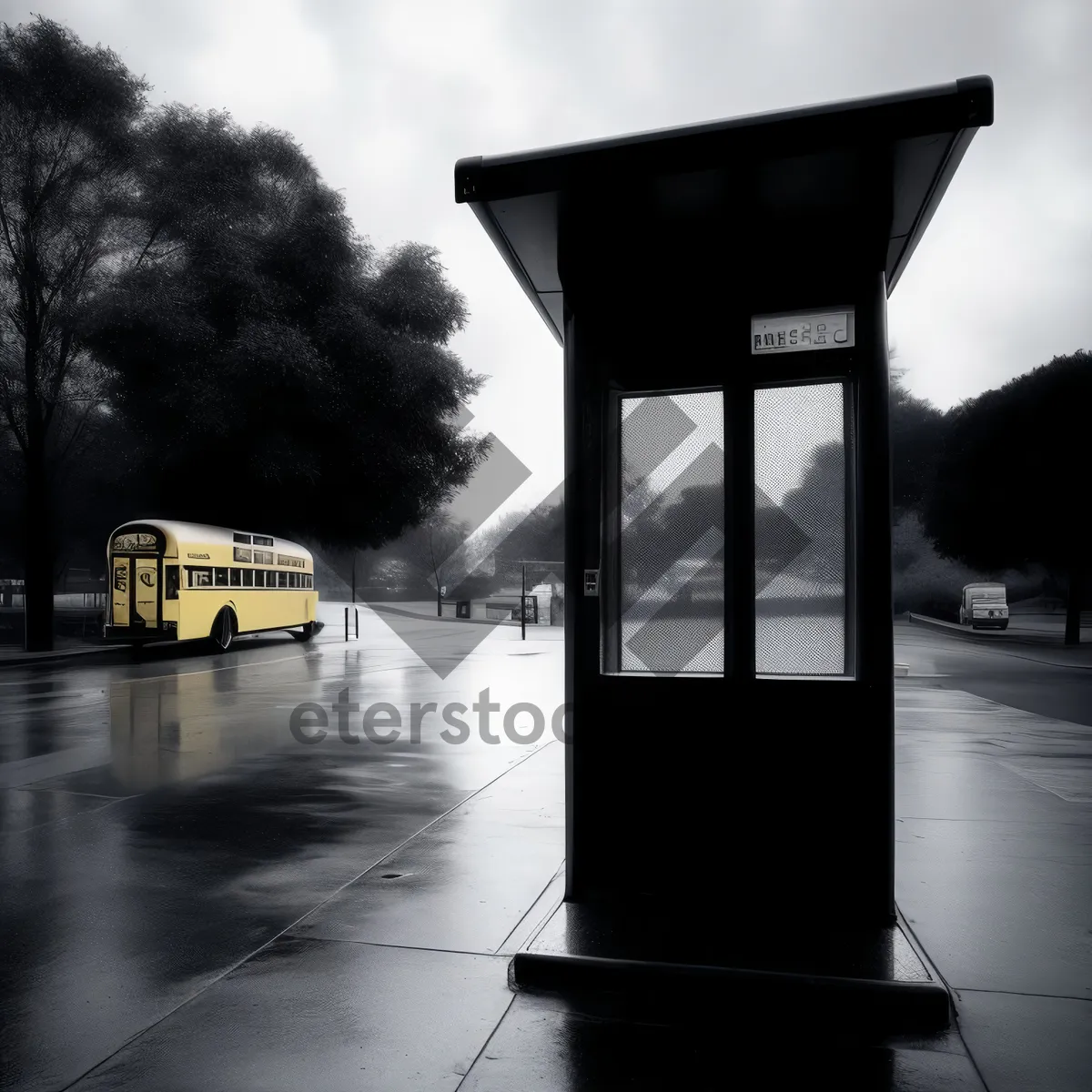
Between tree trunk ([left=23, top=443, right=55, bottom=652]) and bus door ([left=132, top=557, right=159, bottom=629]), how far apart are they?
3375 mm

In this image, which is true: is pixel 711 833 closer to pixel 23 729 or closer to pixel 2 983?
pixel 2 983

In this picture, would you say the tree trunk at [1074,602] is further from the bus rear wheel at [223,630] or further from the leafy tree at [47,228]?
the leafy tree at [47,228]

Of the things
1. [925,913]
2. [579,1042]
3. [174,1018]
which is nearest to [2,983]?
[174,1018]

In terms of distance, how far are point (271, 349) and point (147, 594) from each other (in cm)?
766

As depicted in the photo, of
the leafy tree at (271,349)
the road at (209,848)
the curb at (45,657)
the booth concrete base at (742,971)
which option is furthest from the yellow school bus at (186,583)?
the booth concrete base at (742,971)

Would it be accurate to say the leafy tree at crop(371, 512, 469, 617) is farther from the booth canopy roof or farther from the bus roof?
the booth canopy roof

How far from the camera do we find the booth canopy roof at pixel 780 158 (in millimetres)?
3514

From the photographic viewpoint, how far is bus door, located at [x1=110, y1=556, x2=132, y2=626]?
2156 centimetres

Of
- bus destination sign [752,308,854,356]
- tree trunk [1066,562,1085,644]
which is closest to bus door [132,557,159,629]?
bus destination sign [752,308,854,356]

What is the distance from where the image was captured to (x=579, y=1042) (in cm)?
328

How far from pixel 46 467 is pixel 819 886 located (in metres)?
24.1

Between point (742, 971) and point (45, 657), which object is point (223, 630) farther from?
point (742, 971)

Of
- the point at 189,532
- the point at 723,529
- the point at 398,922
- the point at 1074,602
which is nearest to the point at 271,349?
the point at 189,532

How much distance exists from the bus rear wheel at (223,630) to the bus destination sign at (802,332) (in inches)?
852
